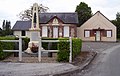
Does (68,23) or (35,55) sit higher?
(68,23)

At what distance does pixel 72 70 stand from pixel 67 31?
45.9 meters

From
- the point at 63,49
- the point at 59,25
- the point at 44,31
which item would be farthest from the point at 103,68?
the point at 44,31

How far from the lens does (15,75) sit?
12.1 metres

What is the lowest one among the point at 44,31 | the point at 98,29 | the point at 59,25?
the point at 44,31

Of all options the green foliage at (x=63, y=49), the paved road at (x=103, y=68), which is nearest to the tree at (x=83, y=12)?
the paved road at (x=103, y=68)

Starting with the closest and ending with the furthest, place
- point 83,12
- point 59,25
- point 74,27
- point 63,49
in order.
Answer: point 63,49, point 59,25, point 74,27, point 83,12

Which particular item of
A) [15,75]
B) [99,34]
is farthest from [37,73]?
[99,34]

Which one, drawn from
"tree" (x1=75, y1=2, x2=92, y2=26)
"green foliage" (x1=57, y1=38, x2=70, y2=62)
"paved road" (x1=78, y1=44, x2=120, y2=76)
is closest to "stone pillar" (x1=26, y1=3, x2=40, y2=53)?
"green foliage" (x1=57, y1=38, x2=70, y2=62)

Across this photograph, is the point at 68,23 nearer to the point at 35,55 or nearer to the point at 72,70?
the point at 35,55

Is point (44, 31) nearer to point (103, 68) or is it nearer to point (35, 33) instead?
point (35, 33)

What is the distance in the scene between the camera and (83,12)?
276ft

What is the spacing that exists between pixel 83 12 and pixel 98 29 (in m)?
22.8

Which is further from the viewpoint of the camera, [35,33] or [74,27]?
[74,27]

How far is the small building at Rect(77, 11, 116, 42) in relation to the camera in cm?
6216
